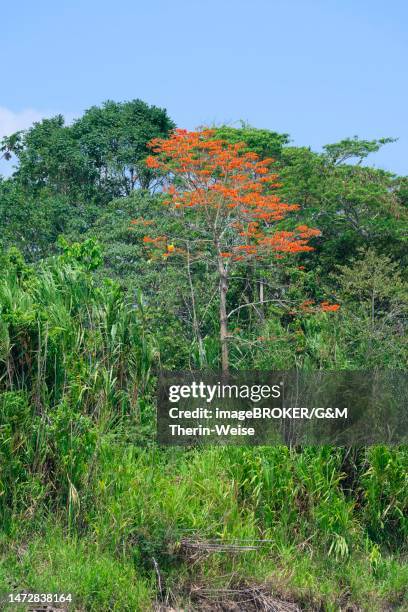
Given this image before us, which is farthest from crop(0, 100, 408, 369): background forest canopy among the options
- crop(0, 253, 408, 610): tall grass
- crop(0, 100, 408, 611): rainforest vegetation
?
crop(0, 253, 408, 610): tall grass

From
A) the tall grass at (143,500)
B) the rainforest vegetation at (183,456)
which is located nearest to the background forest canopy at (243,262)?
the rainforest vegetation at (183,456)

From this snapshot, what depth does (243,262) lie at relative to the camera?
12.8m

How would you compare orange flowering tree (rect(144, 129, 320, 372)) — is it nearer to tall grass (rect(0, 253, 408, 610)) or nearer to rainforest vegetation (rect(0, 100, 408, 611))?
rainforest vegetation (rect(0, 100, 408, 611))

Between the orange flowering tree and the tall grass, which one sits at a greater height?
the orange flowering tree

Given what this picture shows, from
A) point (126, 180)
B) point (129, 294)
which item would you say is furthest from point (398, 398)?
point (126, 180)

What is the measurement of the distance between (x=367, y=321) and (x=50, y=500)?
5.74m

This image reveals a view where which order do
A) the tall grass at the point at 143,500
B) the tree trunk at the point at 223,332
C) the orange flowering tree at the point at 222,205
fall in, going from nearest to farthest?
the tall grass at the point at 143,500, the tree trunk at the point at 223,332, the orange flowering tree at the point at 222,205

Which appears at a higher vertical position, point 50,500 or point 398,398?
point 398,398

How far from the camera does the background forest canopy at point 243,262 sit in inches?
473

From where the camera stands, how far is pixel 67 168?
21.5 metres

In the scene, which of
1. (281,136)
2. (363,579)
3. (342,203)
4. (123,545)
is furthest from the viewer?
(281,136)

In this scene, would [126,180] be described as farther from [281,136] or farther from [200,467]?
[200,467]

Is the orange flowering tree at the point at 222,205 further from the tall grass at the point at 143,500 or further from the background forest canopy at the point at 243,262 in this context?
the tall grass at the point at 143,500

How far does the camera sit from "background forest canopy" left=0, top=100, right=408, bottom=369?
12016 mm
